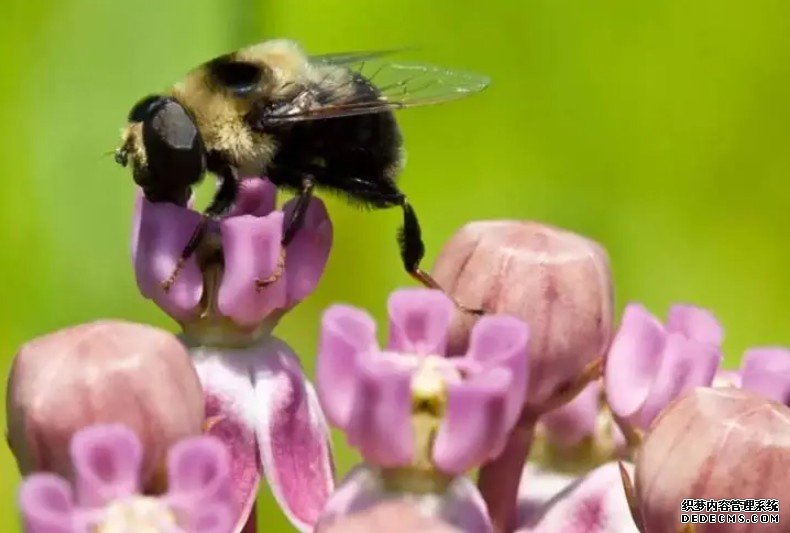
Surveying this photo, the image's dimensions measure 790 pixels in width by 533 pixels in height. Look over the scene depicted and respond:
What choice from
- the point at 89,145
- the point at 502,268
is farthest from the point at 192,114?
the point at 89,145

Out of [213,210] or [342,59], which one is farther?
[342,59]

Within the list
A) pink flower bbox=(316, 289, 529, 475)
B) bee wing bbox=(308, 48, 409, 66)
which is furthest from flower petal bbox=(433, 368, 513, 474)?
bee wing bbox=(308, 48, 409, 66)

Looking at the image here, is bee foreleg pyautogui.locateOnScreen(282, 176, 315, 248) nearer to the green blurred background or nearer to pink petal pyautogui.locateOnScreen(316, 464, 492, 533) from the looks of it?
pink petal pyautogui.locateOnScreen(316, 464, 492, 533)

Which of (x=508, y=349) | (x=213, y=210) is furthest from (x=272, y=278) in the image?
(x=508, y=349)

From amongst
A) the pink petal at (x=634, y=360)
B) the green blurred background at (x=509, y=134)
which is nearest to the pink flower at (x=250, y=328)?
the pink petal at (x=634, y=360)

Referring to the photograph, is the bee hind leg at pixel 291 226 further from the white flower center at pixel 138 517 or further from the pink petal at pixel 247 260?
the white flower center at pixel 138 517

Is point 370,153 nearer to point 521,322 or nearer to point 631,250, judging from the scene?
point 521,322

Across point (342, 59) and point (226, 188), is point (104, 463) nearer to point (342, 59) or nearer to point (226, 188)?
point (226, 188)
